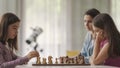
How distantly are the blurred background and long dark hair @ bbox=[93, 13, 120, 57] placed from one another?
3048 millimetres

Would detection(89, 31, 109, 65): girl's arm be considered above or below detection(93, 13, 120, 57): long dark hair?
below

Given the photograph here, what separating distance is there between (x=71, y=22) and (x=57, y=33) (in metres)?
0.33

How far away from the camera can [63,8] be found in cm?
530

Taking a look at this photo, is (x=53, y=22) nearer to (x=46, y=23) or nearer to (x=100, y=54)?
(x=46, y=23)

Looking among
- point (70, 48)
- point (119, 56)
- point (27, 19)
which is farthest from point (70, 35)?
point (119, 56)

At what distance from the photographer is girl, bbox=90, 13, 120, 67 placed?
2.00 m

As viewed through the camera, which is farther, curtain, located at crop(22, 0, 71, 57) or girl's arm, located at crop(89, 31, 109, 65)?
curtain, located at crop(22, 0, 71, 57)

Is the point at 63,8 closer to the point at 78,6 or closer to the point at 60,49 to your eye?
the point at 78,6

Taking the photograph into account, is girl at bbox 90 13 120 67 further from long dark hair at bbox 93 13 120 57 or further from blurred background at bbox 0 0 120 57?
blurred background at bbox 0 0 120 57

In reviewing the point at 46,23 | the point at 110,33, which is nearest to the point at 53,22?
the point at 46,23

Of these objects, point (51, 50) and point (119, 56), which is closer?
point (119, 56)

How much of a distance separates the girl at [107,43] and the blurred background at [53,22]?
3018mm

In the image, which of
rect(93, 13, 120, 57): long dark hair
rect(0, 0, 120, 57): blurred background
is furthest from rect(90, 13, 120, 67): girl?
rect(0, 0, 120, 57): blurred background

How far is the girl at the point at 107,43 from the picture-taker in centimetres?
200
